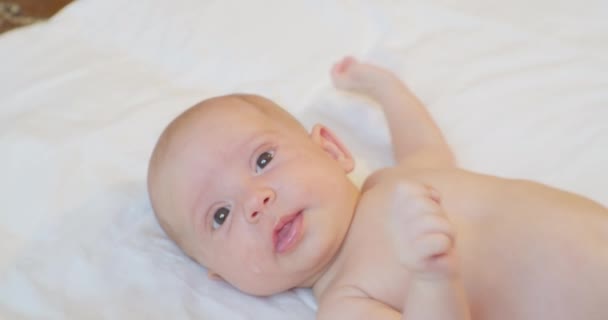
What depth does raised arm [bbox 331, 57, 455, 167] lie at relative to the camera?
106 centimetres

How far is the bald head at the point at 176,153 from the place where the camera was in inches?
37.6

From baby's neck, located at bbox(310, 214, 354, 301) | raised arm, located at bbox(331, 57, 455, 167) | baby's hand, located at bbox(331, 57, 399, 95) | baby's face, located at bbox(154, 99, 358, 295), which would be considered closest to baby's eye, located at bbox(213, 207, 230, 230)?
baby's face, located at bbox(154, 99, 358, 295)

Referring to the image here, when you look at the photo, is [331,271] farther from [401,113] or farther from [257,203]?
[401,113]

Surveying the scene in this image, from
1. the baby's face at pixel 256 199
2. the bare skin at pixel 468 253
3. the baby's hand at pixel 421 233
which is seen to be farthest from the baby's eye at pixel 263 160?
the baby's hand at pixel 421 233

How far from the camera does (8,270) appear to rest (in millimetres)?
964

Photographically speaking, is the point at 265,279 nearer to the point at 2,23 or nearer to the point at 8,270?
the point at 8,270

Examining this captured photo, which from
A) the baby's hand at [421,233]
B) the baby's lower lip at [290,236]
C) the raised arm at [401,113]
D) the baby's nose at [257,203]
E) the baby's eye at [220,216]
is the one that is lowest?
the baby's eye at [220,216]

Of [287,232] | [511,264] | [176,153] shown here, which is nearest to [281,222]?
[287,232]

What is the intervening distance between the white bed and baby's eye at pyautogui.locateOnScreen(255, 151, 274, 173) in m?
0.17

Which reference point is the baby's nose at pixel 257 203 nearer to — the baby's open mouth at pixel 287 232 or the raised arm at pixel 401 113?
the baby's open mouth at pixel 287 232

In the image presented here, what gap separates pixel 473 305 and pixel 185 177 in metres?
0.39

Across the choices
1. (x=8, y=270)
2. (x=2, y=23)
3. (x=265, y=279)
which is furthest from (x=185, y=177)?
(x=2, y=23)

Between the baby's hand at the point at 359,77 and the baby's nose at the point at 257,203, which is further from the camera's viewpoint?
the baby's hand at the point at 359,77

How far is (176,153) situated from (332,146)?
0.76 ft
